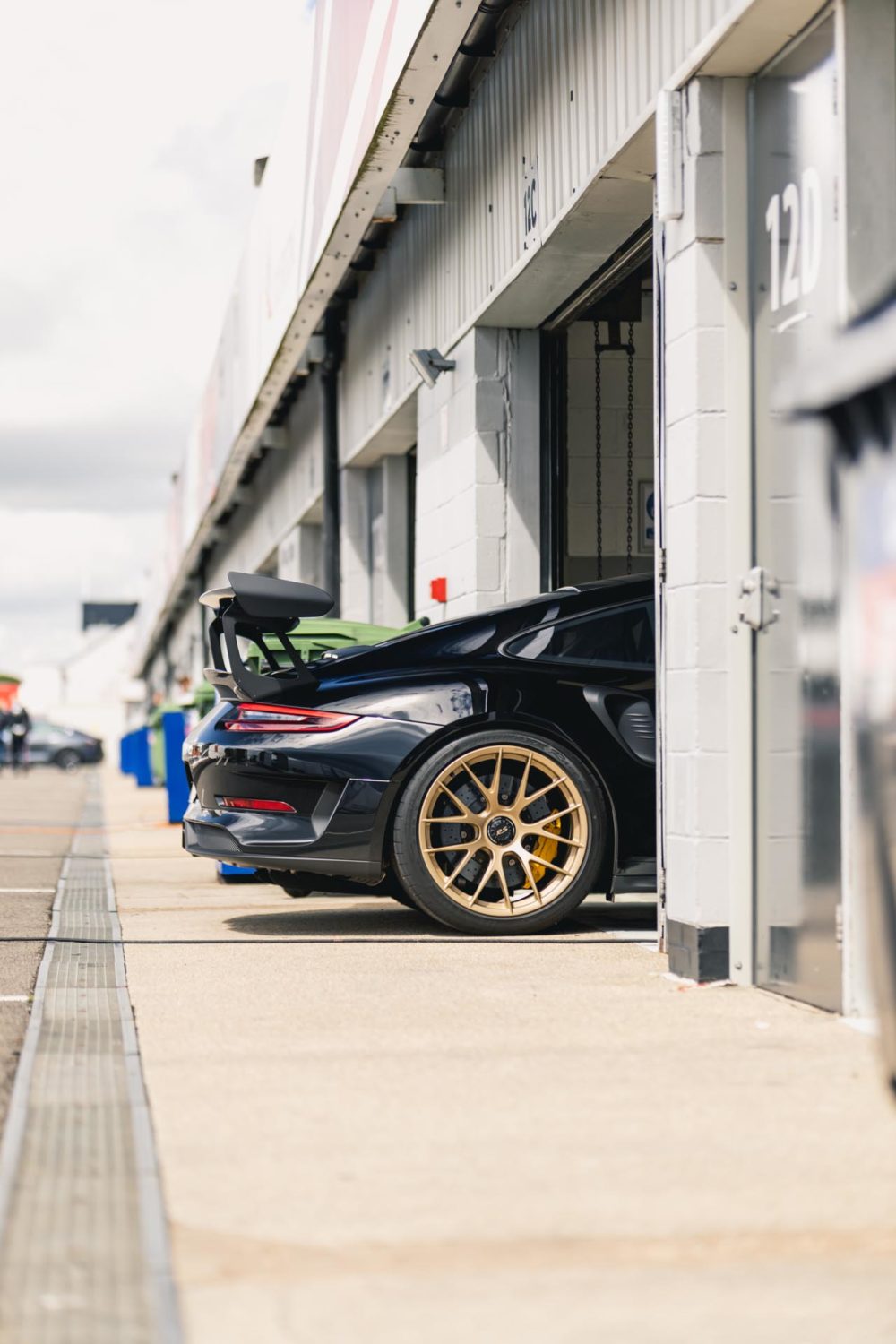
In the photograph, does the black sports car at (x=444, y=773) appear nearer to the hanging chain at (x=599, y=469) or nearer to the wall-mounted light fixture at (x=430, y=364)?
the wall-mounted light fixture at (x=430, y=364)

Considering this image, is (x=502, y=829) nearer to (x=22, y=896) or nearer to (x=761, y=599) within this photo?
(x=761, y=599)

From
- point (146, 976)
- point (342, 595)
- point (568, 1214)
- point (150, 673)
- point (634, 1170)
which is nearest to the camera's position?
point (568, 1214)

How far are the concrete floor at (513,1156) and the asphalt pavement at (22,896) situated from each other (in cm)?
38

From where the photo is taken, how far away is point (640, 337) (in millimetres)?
13117

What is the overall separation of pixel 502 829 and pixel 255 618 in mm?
1364

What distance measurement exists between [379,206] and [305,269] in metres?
1.95

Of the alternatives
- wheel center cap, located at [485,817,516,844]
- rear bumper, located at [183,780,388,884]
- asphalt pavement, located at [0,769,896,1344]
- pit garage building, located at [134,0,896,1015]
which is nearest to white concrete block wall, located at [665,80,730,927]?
pit garage building, located at [134,0,896,1015]

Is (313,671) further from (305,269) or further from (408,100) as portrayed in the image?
(305,269)

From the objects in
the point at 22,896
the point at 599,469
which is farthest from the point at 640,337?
the point at 22,896

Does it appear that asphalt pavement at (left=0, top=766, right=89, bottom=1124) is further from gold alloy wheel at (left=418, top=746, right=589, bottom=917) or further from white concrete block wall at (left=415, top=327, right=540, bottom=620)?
white concrete block wall at (left=415, top=327, right=540, bottom=620)

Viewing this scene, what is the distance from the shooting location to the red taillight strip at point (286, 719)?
7129mm

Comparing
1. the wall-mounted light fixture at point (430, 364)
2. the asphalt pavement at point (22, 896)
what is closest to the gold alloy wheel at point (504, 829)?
the asphalt pavement at point (22, 896)

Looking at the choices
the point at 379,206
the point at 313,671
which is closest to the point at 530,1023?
the point at 313,671

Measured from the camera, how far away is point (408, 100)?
32.7ft
